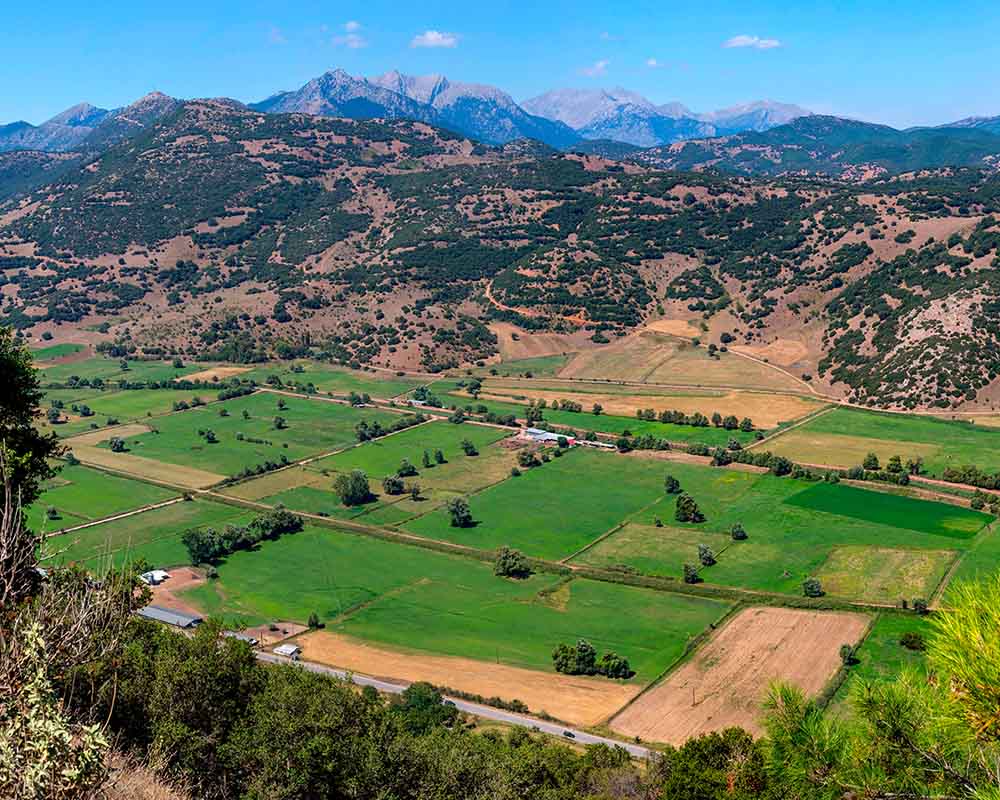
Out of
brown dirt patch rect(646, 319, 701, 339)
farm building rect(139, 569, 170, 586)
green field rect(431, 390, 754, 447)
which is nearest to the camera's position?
farm building rect(139, 569, 170, 586)

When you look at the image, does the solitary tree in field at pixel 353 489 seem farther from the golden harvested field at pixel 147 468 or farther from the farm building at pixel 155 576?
the farm building at pixel 155 576

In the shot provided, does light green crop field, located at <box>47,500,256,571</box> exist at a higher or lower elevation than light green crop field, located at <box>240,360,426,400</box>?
lower

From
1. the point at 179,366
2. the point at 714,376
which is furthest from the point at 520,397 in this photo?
the point at 179,366

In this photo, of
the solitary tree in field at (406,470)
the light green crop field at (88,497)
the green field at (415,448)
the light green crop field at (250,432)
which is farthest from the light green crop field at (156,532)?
the solitary tree in field at (406,470)

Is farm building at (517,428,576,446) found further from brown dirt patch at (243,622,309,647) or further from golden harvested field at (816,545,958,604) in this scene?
brown dirt patch at (243,622,309,647)

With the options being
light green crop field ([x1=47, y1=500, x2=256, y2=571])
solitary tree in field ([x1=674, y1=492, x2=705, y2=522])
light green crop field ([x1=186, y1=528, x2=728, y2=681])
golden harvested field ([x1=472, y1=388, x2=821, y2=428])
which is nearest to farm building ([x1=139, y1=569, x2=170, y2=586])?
light green crop field ([x1=47, y1=500, x2=256, y2=571])
